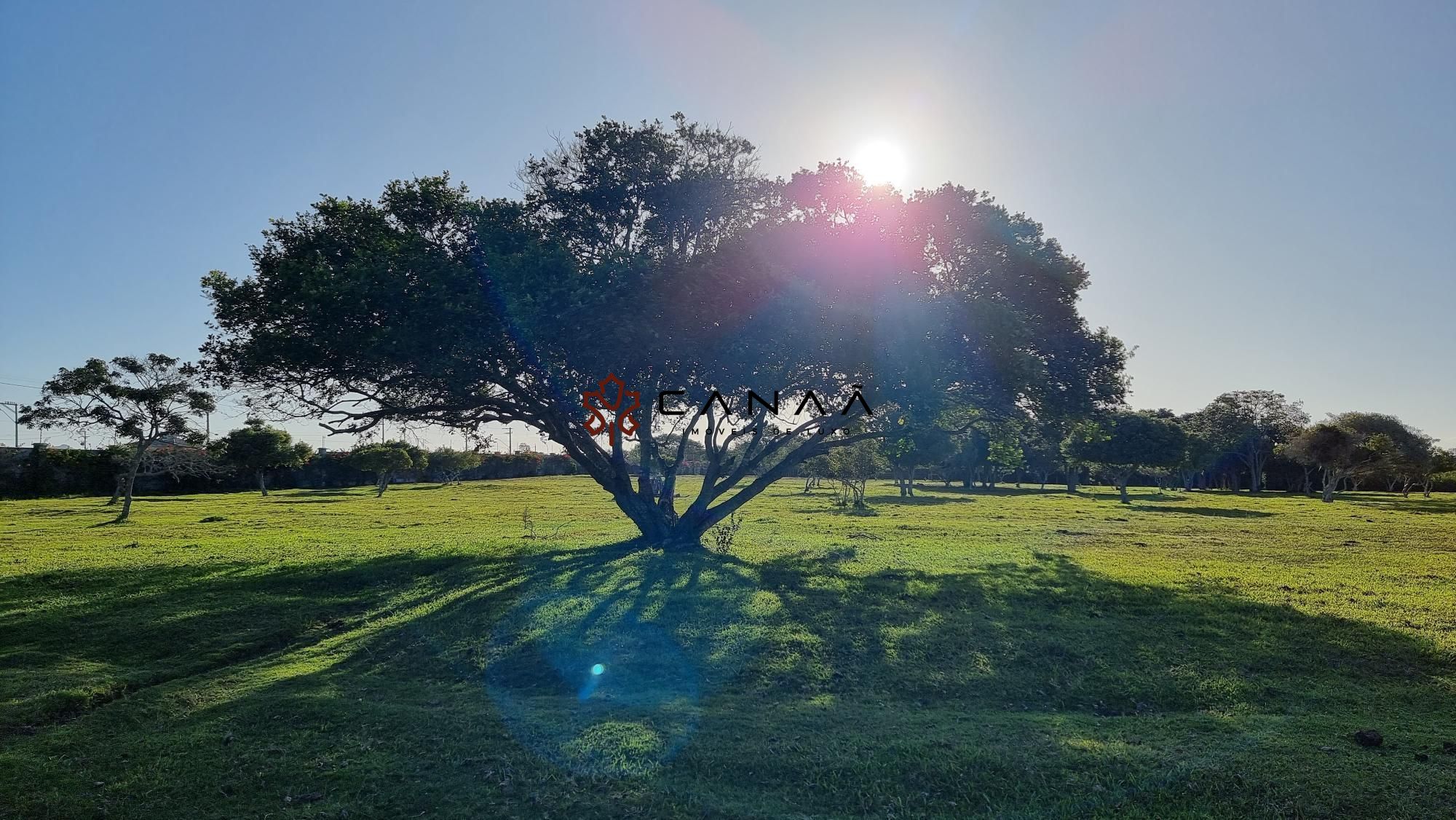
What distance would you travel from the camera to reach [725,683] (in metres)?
8.94

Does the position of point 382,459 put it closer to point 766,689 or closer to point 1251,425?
point 766,689

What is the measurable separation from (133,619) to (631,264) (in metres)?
10.6

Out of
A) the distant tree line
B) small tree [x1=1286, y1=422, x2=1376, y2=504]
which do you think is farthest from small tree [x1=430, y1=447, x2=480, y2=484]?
small tree [x1=1286, y1=422, x2=1376, y2=504]

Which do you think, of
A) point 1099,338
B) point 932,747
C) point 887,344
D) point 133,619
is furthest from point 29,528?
point 1099,338

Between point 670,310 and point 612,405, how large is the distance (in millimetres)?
3142

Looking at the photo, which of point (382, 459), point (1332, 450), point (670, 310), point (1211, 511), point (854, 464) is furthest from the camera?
point (382, 459)

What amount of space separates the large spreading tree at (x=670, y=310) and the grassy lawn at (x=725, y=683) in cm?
369

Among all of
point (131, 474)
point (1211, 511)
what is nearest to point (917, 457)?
point (1211, 511)

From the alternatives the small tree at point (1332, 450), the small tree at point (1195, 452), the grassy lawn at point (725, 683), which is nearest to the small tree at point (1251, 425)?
the small tree at point (1195, 452)

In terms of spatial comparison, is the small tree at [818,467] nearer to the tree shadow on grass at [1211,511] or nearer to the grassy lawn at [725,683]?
the tree shadow on grass at [1211,511]

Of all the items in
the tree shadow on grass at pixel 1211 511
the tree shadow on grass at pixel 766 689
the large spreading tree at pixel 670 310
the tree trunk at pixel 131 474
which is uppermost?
the large spreading tree at pixel 670 310

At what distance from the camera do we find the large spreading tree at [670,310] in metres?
15.1

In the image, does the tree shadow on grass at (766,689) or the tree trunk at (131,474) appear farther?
the tree trunk at (131,474)

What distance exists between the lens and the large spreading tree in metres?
15.1
